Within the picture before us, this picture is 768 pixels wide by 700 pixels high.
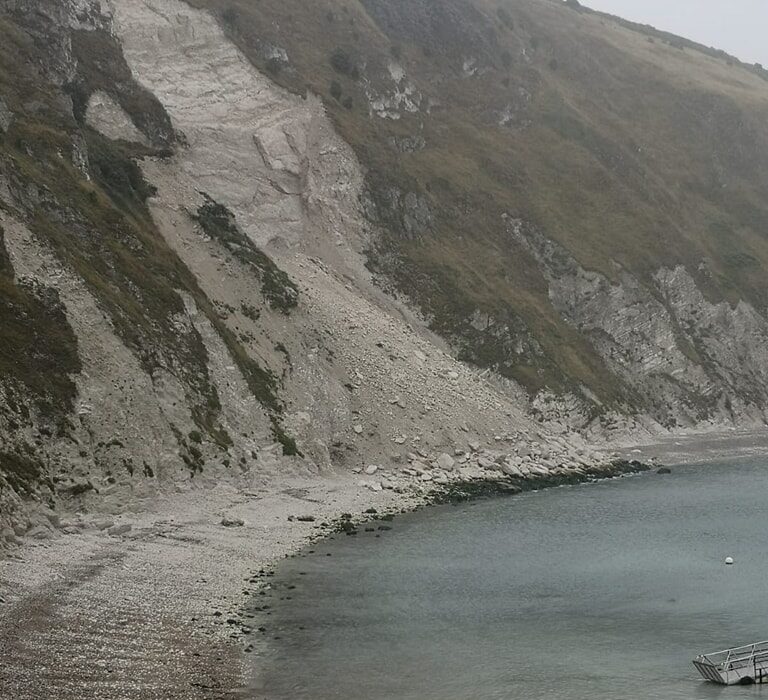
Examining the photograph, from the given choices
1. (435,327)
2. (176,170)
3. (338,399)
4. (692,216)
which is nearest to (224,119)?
(176,170)

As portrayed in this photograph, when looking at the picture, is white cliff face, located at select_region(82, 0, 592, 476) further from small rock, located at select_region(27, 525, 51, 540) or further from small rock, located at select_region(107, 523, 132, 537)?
small rock, located at select_region(27, 525, 51, 540)

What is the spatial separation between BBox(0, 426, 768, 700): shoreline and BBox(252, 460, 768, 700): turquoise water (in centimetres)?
182

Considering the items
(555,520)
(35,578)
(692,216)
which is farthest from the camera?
(692,216)

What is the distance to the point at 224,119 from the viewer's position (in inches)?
4163

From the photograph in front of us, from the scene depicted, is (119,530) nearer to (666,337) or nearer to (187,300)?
(187,300)

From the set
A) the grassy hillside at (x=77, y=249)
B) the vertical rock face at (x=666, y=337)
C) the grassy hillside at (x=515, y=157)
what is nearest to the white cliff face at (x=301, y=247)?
the grassy hillside at (x=77, y=249)

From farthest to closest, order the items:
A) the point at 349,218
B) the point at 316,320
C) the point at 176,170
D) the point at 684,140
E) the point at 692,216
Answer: the point at 684,140 → the point at 692,216 → the point at 349,218 → the point at 176,170 → the point at 316,320

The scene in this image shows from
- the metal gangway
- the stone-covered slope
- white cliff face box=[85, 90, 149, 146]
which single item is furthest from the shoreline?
white cliff face box=[85, 90, 149, 146]

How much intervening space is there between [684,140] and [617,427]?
74104mm

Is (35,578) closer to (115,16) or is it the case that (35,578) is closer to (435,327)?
(435,327)

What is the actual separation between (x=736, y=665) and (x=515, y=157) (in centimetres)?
10266

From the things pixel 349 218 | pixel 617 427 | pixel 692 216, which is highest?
pixel 692 216

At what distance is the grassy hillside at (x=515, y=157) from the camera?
10588 centimetres

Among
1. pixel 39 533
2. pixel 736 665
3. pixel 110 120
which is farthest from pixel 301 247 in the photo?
pixel 736 665
